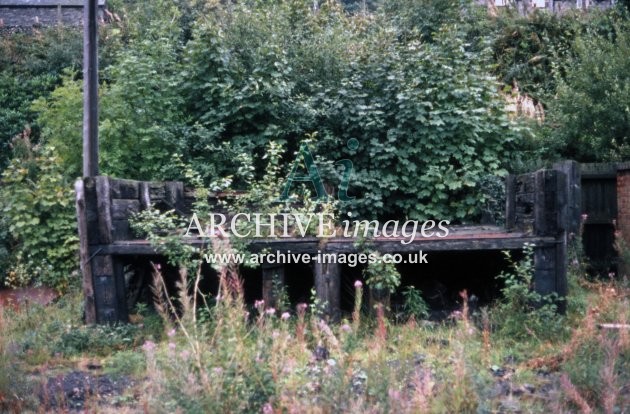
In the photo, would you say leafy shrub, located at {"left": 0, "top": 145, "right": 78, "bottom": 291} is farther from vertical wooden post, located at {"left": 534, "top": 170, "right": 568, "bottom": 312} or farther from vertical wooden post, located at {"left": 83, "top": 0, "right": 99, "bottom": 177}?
vertical wooden post, located at {"left": 534, "top": 170, "right": 568, "bottom": 312}

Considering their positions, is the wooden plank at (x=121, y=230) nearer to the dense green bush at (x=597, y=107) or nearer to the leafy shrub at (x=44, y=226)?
the leafy shrub at (x=44, y=226)

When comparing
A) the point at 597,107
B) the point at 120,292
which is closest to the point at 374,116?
the point at 597,107

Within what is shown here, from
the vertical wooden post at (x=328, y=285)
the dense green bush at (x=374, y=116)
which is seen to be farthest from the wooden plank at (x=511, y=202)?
the vertical wooden post at (x=328, y=285)

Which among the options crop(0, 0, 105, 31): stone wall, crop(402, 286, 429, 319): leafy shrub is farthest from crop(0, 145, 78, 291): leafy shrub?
crop(0, 0, 105, 31): stone wall

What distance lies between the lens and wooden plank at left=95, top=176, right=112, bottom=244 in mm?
6590

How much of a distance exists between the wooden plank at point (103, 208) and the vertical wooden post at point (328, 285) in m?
2.14

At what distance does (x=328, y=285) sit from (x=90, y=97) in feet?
11.4

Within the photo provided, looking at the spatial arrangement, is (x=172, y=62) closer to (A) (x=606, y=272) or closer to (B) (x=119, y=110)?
(B) (x=119, y=110)

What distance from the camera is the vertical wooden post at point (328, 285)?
6.65 meters

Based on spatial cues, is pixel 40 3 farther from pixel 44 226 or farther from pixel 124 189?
pixel 124 189

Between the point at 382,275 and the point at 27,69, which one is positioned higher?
the point at 27,69

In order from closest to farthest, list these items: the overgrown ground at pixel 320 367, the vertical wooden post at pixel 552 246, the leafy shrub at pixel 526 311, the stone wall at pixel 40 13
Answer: the overgrown ground at pixel 320 367, the leafy shrub at pixel 526 311, the vertical wooden post at pixel 552 246, the stone wall at pixel 40 13

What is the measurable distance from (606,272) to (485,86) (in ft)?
10.6

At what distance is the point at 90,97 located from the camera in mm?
7477
